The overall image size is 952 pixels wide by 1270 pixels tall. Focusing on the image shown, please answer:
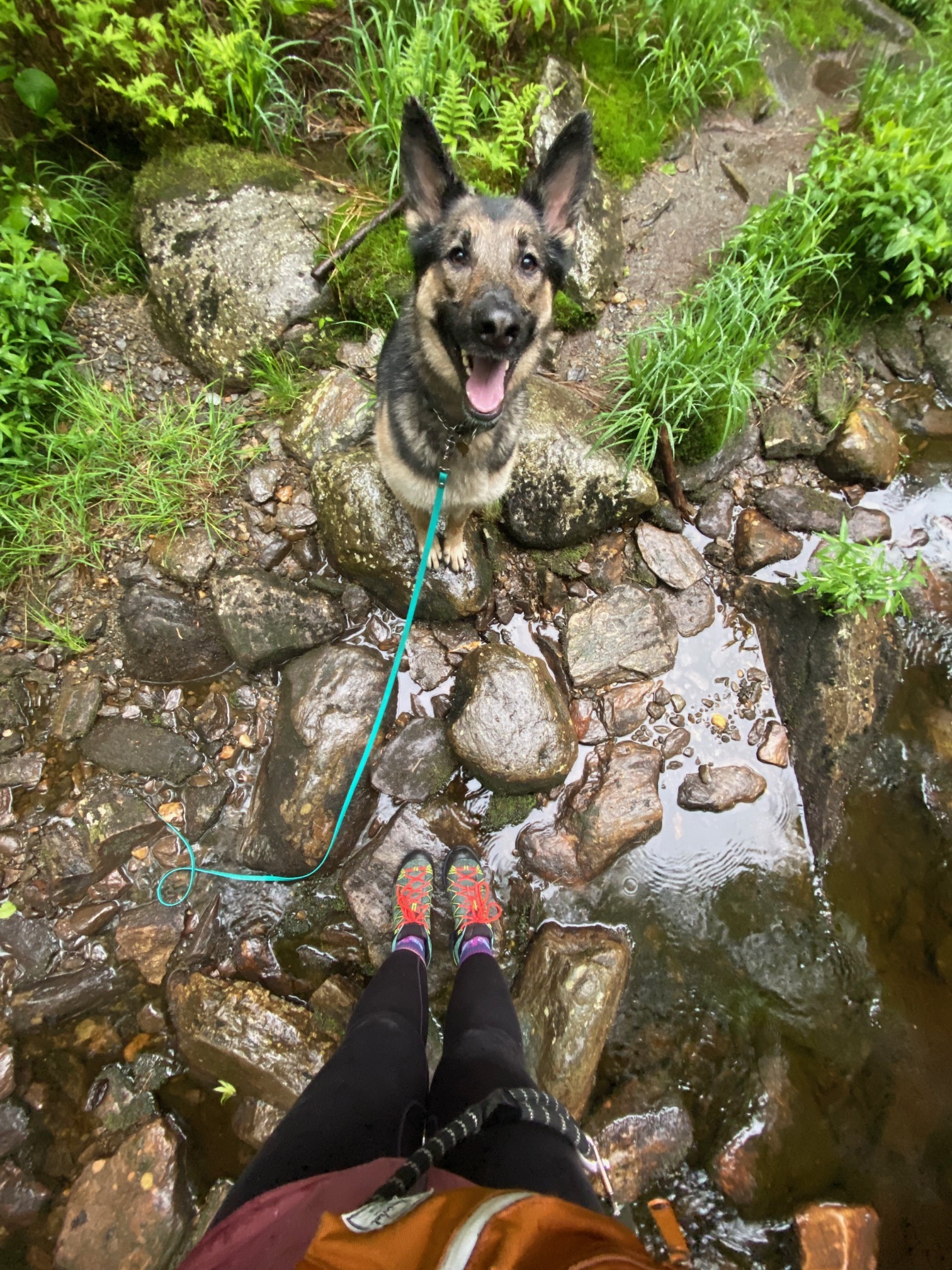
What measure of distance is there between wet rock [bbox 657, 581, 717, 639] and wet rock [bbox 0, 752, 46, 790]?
346 centimetres

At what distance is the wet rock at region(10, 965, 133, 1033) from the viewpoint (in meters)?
2.52

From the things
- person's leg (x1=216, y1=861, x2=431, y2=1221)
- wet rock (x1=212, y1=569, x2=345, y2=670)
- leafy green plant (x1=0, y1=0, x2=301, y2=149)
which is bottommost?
person's leg (x1=216, y1=861, x2=431, y2=1221)

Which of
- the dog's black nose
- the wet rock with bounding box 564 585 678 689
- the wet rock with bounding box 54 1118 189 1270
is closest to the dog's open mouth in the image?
the dog's black nose

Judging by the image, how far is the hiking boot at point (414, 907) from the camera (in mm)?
2641

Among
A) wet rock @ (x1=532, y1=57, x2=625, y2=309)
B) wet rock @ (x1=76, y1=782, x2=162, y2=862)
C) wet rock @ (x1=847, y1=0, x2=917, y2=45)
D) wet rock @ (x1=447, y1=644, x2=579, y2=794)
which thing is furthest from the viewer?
wet rock @ (x1=847, y1=0, x2=917, y2=45)

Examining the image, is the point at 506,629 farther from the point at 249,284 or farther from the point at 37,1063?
the point at 37,1063

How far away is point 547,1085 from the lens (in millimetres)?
2492

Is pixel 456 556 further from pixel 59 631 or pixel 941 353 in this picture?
pixel 941 353

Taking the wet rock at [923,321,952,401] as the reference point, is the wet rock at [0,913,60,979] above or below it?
below

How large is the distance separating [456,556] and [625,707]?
1269mm

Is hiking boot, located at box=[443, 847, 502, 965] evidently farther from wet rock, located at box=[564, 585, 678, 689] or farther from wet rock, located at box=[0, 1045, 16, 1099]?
wet rock, located at box=[0, 1045, 16, 1099]

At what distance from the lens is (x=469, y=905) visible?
8.96ft

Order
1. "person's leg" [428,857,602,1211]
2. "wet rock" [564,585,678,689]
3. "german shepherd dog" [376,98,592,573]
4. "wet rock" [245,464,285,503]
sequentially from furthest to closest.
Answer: "wet rock" [245,464,285,503] → "wet rock" [564,585,678,689] → "german shepherd dog" [376,98,592,573] → "person's leg" [428,857,602,1211]

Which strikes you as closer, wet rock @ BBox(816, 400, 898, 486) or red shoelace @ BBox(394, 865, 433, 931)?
red shoelace @ BBox(394, 865, 433, 931)
